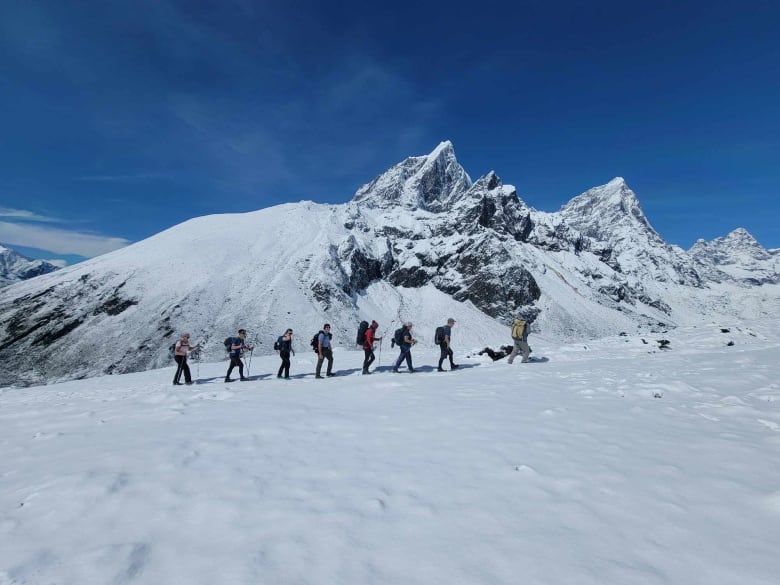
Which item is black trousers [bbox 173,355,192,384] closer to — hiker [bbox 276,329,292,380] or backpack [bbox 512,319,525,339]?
hiker [bbox 276,329,292,380]

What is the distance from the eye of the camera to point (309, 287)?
263ft

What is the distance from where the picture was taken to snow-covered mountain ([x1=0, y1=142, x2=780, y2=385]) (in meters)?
60.9

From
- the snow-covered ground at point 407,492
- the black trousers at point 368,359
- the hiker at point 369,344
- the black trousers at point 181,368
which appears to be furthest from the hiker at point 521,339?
the black trousers at point 181,368

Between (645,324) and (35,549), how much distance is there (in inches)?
6083

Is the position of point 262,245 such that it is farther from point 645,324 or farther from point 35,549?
point 645,324

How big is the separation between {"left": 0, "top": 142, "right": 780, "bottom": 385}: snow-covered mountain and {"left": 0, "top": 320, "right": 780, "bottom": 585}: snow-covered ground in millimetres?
54514

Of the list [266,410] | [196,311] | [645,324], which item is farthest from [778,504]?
[645,324]

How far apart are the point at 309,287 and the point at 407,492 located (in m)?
77.1

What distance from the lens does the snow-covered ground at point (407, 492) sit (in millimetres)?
3674

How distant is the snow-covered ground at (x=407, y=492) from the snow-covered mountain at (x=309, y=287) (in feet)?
179

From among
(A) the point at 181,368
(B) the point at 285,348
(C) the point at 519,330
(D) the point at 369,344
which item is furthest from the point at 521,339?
(A) the point at 181,368

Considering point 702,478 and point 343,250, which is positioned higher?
point 343,250

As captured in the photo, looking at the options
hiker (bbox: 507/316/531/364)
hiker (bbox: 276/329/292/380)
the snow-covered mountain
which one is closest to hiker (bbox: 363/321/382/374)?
hiker (bbox: 276/329/292/380)

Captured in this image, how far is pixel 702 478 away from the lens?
5352mm
